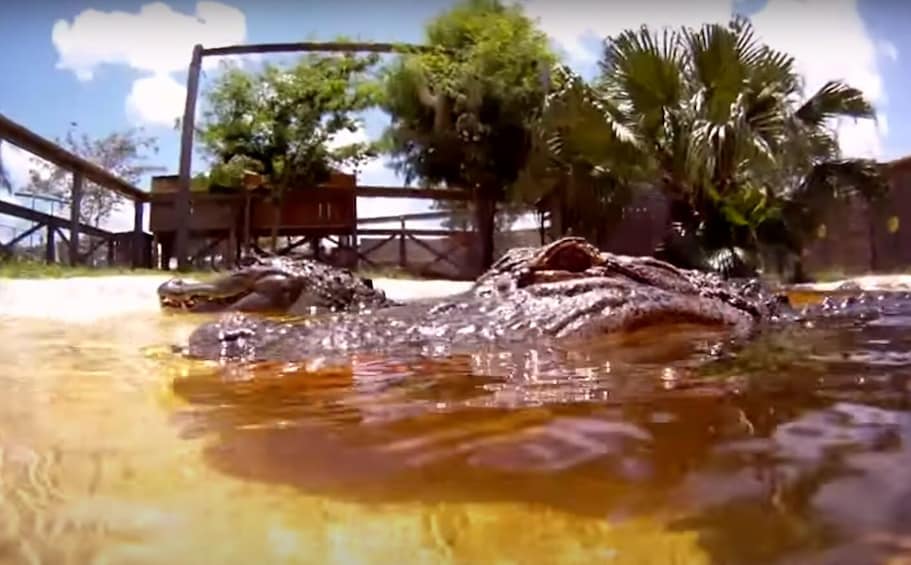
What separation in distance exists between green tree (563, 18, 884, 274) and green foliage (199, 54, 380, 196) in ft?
19.0

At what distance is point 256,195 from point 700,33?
776cm

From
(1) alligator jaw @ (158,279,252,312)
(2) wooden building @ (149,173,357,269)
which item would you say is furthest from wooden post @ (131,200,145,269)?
(1) alligator jaw @ (158,279,252,312)

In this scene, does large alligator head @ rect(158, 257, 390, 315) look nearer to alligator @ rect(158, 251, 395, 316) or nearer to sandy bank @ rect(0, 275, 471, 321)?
alligator @ rect(158, 251, 395, 316)

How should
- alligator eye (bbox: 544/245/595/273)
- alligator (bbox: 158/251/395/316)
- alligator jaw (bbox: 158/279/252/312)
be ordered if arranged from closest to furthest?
alligator eye (bbox: 544/245/595/273), alligator (bbox: 158/251/395/316), alligator jaw (bbox: 158/279/252/312)

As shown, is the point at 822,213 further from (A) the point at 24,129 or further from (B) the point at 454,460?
(B) the point at 454,460

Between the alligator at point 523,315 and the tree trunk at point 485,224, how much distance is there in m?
10.1

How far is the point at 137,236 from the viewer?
43.1 feet

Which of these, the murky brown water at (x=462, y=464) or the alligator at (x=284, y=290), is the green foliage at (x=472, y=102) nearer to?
the alligator at (x=284, y=290)

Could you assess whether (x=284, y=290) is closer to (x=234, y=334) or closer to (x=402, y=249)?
(x=234, y=334)

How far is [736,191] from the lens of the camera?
10164mm

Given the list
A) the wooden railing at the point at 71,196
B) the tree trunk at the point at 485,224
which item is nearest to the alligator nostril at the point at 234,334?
the wooden railing at the point at 71,196

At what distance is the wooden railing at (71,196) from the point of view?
29.5ft

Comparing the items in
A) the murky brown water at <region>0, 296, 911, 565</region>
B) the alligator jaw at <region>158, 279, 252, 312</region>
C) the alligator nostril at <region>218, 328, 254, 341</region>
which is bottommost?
the murky brown water at <region>0, 296, 911, 565</region>

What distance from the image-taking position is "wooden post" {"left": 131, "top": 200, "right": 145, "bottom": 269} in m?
13.0
